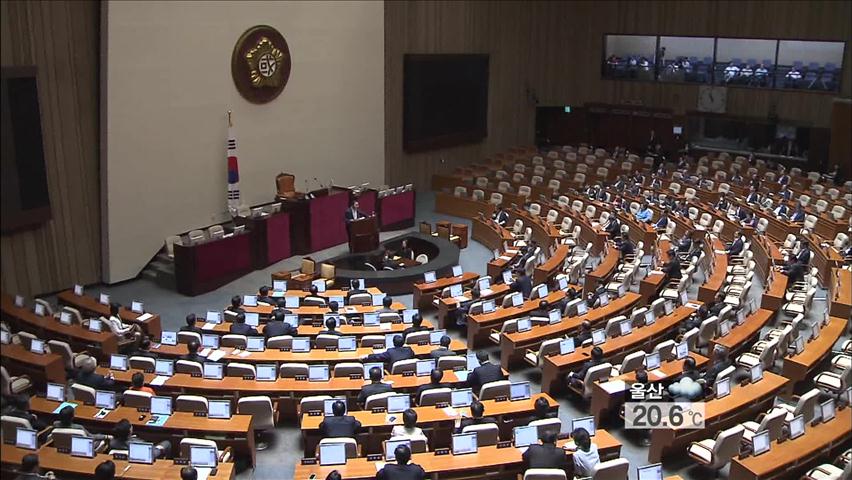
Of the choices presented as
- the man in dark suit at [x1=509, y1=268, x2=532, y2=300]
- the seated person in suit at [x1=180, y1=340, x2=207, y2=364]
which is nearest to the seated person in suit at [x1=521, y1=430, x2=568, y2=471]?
the seated person in suit at [x1=180, y1=340, x2=207, y2=364]

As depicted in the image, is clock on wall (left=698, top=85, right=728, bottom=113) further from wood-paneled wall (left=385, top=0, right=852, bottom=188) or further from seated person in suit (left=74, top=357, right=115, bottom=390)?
seated person in suit (left=74, top=357, right=115, bottom=390)

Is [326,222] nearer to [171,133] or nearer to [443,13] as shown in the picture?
[171,133]

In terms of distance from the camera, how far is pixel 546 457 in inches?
323

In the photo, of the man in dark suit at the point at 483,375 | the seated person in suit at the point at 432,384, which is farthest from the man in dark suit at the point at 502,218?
the seated person in suit at the point at 432,384

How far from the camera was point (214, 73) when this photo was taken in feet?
59.9

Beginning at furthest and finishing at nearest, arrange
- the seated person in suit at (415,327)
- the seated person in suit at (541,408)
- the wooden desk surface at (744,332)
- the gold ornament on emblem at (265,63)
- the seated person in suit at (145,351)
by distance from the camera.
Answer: the gold ornament on emblem at (265,63) < the seated person in suit at (415,327) < the wooden desk surface at (744,332) < the seated person in suit at (145,351) < the seated person in suit at (541,408)

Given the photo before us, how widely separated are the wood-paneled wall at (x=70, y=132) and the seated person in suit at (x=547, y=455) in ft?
32.7

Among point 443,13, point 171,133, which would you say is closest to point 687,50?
point 443,13

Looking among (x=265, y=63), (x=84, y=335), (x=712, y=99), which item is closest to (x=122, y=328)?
(x=84, y=335)

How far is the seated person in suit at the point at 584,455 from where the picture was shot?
816 cm

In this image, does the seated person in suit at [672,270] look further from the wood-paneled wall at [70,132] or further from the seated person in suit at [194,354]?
the wood-paneled wall at [70,132]

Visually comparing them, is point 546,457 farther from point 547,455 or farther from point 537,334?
point 537,334

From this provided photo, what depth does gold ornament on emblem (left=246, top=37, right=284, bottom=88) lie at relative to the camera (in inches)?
746

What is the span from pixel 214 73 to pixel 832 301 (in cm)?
1364
